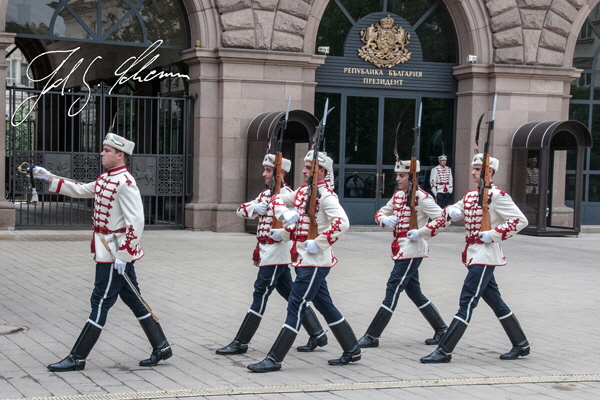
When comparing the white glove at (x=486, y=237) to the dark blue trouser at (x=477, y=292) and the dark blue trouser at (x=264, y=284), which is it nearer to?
the dark blue trouser at (x=477, y=292)

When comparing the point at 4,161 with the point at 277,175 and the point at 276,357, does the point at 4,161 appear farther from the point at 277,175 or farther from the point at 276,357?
the point at 276,357

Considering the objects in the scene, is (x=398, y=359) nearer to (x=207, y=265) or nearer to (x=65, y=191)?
(x=65, y=191)

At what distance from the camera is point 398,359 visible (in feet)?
23.9

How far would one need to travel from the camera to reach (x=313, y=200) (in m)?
7.05

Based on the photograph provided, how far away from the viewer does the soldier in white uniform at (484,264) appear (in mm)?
7195

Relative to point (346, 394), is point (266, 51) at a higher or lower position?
higher

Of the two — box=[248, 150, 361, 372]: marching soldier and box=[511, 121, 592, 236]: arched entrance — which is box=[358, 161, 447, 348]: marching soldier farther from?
box=[511, 121, 592, 236]: arched entrance

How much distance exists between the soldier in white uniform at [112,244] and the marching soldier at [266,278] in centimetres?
71

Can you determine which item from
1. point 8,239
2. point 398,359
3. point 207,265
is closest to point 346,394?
point 398,359

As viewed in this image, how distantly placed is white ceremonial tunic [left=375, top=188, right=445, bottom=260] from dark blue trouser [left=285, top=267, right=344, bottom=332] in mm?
1085

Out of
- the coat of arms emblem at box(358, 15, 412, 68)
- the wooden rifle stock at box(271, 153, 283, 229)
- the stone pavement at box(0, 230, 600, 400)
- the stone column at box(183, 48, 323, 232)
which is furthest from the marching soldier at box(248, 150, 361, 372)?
the coat of arms emblem at box(358, 15, 412, 68)

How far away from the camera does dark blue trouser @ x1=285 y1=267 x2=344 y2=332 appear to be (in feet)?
22.3

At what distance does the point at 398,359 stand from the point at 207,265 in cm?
560

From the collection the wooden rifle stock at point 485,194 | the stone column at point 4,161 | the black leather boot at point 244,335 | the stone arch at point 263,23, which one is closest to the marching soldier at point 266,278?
the black leather boot at point 244,335
